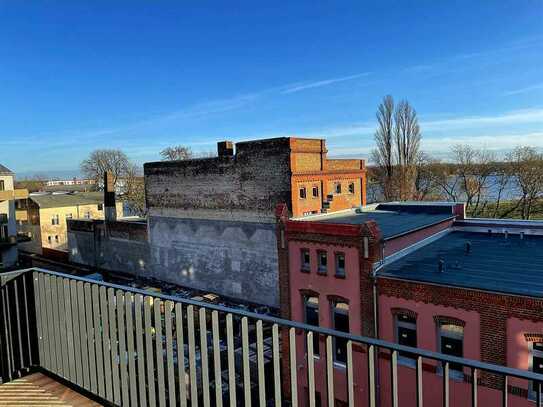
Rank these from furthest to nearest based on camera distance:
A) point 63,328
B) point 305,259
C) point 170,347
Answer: point 305,259
point 63,328
point 170,347

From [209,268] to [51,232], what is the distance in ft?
74.3

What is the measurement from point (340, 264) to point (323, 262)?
64 cm

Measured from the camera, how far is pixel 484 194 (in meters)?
38.3

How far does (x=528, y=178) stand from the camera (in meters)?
33.6

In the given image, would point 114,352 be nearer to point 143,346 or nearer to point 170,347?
point 143,346

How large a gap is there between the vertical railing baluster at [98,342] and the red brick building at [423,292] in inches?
196

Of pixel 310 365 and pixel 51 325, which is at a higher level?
pixel 310 365

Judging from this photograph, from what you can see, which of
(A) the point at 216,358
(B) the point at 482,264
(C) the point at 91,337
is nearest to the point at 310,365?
(A) the point at 216,358

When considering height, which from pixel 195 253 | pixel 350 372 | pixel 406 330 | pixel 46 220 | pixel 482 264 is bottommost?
pixel 195 253

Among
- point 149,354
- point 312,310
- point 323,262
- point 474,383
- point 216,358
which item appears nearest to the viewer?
point 474,383

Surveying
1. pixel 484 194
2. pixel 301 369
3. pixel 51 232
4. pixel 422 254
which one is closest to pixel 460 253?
pixel 422 254

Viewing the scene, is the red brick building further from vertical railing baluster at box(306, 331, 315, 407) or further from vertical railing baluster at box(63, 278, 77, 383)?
vertical railing baluster at box(306, 331, 315, 407)

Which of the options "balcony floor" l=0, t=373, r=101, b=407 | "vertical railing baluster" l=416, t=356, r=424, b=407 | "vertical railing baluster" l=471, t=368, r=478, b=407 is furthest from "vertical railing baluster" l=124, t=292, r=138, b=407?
"vertical railing baluster" l=471, t=368, r=478, b=407

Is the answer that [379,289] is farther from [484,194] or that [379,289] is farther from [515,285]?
[484,194]
